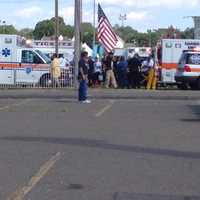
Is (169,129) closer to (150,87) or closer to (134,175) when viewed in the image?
(134,175)

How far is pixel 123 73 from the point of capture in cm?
3769

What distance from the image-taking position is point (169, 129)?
694 inches

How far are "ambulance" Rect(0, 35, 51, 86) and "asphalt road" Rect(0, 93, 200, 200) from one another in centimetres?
1437

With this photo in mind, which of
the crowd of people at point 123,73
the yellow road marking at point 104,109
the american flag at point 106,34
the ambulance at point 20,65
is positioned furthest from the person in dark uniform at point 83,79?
the american flag at point 106,34

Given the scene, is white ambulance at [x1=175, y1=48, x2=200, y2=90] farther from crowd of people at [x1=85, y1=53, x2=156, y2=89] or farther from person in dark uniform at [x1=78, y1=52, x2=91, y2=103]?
person in dark uniform at [x1=78, y1=52, x2=91, y2=103]

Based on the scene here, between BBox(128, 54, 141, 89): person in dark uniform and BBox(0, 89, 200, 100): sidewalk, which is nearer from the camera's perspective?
BBox(0, 89, 200, 100): sidewalk

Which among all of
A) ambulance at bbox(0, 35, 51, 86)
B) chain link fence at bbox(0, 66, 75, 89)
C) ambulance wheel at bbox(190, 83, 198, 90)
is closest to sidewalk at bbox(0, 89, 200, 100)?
chain link fence at bbox(0, 66, 75, 89)

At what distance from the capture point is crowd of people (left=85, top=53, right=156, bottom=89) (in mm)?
37375

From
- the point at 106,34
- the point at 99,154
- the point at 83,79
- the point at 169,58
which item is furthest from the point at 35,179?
the point at 169,58

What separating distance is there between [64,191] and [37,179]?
100cm

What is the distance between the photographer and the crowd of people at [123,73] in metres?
37.4

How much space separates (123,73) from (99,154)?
80.9 feet

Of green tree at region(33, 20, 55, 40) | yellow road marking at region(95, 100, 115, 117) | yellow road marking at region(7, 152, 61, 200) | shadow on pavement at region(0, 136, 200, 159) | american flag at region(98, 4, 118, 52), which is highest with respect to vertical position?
green tree at region(33, 20, 55, 40)

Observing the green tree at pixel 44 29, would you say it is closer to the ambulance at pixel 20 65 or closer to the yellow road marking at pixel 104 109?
the ambulance at pixel 20 65
